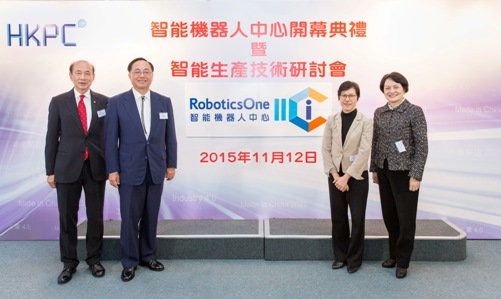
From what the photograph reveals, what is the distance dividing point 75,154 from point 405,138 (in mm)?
2334

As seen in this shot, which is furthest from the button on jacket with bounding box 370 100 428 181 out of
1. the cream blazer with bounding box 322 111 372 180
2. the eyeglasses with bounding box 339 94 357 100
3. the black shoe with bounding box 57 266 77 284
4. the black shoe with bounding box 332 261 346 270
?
the black shoe with bounding box 57 266 77 284

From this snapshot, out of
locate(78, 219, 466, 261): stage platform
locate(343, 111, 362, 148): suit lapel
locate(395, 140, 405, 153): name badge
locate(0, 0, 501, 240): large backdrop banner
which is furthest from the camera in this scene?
locate(0, 0, 501, 240): large backdrop banner

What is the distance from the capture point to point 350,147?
3.44 metres

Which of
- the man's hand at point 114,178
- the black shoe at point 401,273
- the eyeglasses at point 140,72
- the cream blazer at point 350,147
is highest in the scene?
the eyeglasses at point 140,72

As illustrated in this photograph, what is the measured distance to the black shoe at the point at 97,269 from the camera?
349 centimetres

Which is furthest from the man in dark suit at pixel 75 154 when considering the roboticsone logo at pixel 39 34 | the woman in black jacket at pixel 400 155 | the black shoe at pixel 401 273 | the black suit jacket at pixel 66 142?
the black shoe at pixel 401 273

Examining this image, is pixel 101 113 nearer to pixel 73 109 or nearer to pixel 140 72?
pixel 73 109

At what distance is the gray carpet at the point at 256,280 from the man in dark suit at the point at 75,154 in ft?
0.71

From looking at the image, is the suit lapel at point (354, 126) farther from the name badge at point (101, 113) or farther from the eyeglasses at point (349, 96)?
the name badge at point (101, 113)

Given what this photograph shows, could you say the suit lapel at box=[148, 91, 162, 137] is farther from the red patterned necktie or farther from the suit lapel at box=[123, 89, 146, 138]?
the red patterned necktie

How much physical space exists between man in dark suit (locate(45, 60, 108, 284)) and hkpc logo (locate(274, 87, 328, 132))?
1.59 meters

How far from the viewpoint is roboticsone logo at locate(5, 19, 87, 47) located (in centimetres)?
429

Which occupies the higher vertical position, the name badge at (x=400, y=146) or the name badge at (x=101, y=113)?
the name badge at (x=101, y=113)

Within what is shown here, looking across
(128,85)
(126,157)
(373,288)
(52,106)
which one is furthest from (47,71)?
(373,288)
